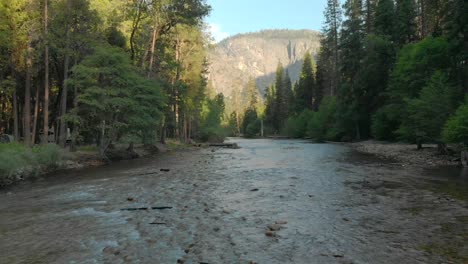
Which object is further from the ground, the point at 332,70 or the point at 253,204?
the point at 332,70

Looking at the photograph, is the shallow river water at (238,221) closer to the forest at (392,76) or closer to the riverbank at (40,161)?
the riverbank at (40,161)

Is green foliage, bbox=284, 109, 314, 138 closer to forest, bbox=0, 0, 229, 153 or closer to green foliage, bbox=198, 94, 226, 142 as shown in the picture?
green foliage, bbox=198, 94, 226, 142

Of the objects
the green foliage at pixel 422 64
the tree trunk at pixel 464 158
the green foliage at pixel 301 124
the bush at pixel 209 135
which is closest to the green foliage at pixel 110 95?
the tree trunk at pixel 464 158

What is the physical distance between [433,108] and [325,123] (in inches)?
1748

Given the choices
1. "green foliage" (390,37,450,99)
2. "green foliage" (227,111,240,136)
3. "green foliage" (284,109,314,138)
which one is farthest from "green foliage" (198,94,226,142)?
"green foliage" (227,111,240,136)

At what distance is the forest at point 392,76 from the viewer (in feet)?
97.6

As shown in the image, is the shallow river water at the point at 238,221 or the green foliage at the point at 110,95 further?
the green foliage at the point at 110,95

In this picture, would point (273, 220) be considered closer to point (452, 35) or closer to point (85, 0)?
point (85, 0)

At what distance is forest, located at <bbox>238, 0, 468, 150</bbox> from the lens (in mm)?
29750

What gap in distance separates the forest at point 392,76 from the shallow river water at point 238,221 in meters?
12.9

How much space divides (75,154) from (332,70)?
63306 mm

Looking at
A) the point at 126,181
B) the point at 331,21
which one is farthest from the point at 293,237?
the point at 331,21

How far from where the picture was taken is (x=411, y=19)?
171 ft

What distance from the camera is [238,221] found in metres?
10.6
